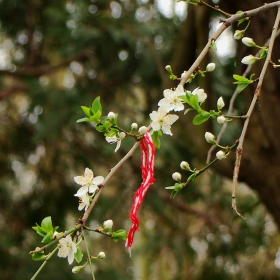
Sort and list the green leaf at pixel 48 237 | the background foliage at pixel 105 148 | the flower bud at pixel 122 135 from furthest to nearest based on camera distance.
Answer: the background foliage at pixel 105 148 < the flower bud at pixel 122 135 < the green leaf at pixel 48 237

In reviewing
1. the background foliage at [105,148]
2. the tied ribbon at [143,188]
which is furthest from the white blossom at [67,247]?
the background foliage at [105,148]

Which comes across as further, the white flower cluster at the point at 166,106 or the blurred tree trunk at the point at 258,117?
the blurred tree trunk at the point at 258,117

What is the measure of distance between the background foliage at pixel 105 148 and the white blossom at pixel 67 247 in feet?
5.64

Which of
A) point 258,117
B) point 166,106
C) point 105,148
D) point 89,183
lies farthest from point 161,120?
point 105,148

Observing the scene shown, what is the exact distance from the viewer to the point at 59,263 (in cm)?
297

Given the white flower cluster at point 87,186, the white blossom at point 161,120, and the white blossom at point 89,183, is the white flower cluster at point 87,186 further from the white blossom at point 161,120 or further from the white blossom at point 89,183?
the white blossom at point 161,120

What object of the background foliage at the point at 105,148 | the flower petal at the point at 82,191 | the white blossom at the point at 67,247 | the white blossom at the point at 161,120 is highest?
the white blossom at the point at 161,120

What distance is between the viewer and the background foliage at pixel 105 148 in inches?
112

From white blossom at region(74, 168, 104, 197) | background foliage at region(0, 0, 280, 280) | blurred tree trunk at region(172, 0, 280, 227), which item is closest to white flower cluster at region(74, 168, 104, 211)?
white blossom at region(74, 168, 104, 197)

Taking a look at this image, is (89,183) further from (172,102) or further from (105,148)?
(105,148)

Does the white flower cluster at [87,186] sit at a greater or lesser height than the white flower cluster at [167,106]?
lesser

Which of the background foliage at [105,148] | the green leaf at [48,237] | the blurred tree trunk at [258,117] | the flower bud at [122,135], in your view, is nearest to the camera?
the green leaf at [48,237]

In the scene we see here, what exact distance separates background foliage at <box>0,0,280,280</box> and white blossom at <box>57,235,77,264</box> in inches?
67.7

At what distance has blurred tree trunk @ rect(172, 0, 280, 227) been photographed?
1930 millimetres
